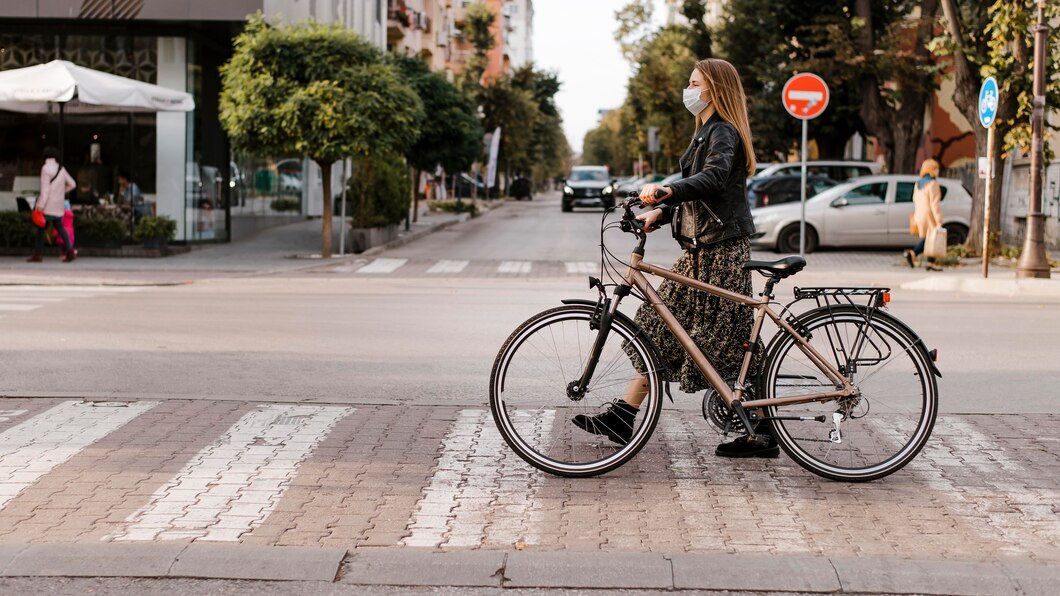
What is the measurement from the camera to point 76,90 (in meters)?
21.3

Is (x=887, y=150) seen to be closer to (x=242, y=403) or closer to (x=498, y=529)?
(x=242, y=403)

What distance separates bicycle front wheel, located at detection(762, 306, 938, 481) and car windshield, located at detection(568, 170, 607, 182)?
43585 mm

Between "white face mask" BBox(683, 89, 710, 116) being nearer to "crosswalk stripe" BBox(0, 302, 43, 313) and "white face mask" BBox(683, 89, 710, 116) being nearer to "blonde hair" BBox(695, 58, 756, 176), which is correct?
"blonde hair" BBox(695, 58, 756, 176)

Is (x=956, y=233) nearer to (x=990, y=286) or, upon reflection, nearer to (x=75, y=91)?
(x=990, y=286)

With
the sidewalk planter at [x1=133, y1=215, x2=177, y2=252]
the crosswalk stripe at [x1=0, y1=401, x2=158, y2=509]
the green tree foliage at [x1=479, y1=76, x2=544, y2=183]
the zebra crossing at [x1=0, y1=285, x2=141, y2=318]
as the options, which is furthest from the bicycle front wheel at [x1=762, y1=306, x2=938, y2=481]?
the green tree foliage at [x1=479, y1=76, x2=544, y2=183]

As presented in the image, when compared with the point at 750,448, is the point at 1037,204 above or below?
above

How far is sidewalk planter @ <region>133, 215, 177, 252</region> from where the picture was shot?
74.8 ft

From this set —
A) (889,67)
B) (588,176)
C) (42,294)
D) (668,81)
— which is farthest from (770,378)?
(668,81)

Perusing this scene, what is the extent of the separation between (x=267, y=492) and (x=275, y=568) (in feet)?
3.78

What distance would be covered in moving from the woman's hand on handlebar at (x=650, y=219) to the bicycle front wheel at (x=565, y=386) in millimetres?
422

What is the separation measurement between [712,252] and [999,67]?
16.1 metres

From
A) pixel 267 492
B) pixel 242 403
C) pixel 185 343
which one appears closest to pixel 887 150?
pixel 185 343

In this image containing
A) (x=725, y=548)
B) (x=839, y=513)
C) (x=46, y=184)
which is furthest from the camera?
(x=46, y=184)

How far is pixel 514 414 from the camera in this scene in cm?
608
